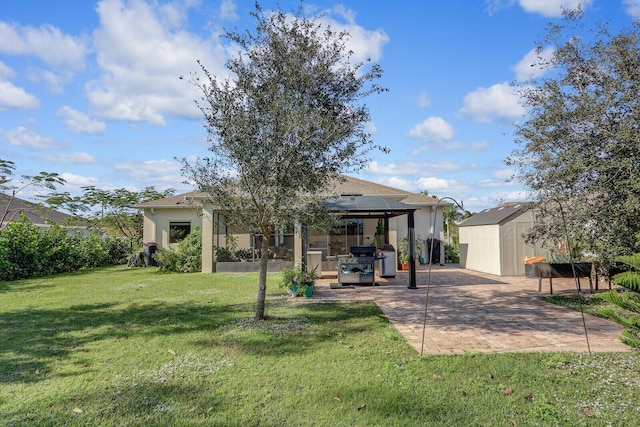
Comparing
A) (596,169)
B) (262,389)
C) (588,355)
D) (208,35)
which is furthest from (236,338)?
(596,169)

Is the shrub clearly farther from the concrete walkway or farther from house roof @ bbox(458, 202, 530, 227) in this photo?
house roof @ bbox(458, 202, 530, 227)

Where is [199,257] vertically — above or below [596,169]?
below

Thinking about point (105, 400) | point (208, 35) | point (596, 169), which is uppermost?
point (208, 35)

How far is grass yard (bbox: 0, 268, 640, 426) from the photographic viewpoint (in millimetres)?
3240

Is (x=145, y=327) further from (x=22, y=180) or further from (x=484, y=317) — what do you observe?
(x=22, y=180)

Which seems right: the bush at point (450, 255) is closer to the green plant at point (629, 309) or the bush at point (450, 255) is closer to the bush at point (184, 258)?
the bush at point (184, 258)

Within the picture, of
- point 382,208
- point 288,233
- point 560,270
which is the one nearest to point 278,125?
point 382,208

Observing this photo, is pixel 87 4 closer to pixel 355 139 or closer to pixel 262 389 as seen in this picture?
pixel 355 139

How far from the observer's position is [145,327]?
21.2 feet

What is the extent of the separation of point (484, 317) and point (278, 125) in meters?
5.53

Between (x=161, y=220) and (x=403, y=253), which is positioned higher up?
(x=161, y=220)

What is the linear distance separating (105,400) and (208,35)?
21.9 ft

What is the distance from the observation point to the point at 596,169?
6.62 meters

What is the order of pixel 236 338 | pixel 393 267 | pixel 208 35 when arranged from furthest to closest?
pixel 393 267 < pixel 208 35 < pixel 236 338
